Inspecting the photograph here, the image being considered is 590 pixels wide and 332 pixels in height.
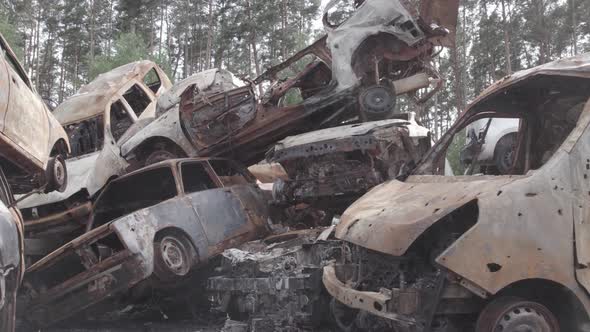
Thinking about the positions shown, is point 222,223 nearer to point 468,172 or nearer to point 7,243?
point 468,172

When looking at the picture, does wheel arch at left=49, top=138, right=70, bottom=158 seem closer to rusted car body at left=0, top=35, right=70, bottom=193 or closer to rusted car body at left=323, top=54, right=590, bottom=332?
rusted car body at left=0, top=35, right=70, bottom=193

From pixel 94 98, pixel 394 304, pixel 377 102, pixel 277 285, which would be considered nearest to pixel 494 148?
pixel 377 102

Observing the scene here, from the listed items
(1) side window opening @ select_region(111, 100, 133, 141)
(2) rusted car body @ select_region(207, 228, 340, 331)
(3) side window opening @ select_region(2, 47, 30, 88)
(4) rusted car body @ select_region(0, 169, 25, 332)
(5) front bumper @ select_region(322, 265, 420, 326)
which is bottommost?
(2) rusted car body @ select_region(207, 228, 340, 331)

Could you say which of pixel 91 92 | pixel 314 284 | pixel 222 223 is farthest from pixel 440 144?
pixel 91 92

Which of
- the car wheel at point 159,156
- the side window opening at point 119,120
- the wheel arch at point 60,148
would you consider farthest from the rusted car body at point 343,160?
the side window opening at point 119,120

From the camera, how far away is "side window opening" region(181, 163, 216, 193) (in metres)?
6.79

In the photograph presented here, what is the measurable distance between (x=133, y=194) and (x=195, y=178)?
83 cm

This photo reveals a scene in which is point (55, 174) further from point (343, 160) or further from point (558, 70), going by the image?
point (558, 70)

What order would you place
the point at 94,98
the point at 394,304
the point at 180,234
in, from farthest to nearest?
the point at 94,98
the point at 180,234
the point at 394,304

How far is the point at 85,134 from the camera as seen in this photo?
8.98m

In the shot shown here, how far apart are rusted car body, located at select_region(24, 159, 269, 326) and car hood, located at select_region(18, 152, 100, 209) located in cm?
83

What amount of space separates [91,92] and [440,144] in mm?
6708

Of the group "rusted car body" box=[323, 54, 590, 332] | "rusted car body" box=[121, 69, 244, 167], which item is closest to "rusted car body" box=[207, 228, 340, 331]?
"rusted car body" box=[323, 54, 590, 332]

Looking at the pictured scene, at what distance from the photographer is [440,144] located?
4566mm
